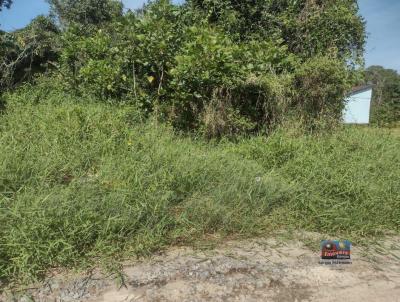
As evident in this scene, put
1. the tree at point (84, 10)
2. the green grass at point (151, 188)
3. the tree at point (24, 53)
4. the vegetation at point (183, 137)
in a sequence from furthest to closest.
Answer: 1. the tree at point (84, 10)
2. the tree at point (24, 53)
3. the vegetation at point (183, 137)
4. the green grass at point (151, 188)

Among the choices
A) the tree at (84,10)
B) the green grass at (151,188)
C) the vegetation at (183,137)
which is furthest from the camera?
the tree at (84,10)

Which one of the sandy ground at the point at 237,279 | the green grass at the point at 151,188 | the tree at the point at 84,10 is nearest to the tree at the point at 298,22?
the green grass at the point at 151,188

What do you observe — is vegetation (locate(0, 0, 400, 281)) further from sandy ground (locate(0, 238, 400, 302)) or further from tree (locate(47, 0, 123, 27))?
tree (locate(47, 0, 123, 27))

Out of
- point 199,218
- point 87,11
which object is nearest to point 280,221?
point 199,218

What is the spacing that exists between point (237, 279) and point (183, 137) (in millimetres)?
3179

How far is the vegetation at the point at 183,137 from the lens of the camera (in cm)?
308

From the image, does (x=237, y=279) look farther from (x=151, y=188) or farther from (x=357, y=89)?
(x=357, y=89)

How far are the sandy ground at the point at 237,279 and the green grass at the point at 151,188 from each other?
0.19m

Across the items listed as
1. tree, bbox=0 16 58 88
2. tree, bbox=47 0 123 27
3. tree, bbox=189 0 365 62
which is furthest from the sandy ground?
tree, bbox=47 0 123 27

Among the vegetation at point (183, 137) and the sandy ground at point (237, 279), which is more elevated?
the vegetation at point (183, 137)

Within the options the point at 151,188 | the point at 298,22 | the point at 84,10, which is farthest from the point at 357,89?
the point at 151,188

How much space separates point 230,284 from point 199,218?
0.78 meters

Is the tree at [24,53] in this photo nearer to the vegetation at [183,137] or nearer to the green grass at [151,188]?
the vegetation at [183,137]

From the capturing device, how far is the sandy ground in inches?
97.7
